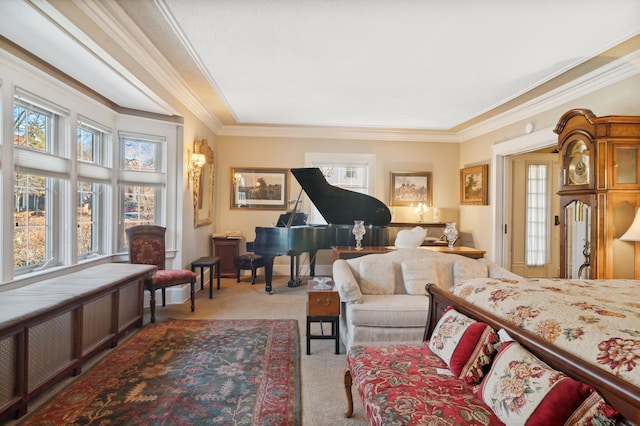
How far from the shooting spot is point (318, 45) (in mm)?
3066

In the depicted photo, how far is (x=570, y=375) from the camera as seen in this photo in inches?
45.8

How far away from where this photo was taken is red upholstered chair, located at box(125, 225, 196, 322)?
390cm

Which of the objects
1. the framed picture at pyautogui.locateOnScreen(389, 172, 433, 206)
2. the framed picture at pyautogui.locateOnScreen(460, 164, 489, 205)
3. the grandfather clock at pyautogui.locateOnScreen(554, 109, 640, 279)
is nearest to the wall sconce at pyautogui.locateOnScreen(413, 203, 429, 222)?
the framed picture at pyautogui.locateOnScreen(389, 172, 433, 206)

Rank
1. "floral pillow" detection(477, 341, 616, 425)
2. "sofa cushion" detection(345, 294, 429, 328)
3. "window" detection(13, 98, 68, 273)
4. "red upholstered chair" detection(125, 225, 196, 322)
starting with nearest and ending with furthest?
"floral pillow" detection(477, 341, 616, 425) < "sofa cushion" detection(345, 294, 429, 328) < "window" detection(13, 98, 68, 273) < "red upholstered chair" detection(125, 225, 196, 322)

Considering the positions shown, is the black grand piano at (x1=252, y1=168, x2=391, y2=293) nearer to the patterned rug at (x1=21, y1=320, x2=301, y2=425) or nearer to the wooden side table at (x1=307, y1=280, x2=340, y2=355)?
the patterned rug at (x1=21, y1=320, x2=301, y2=425)

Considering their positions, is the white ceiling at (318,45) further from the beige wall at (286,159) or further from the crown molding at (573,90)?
the beige wall at (286,159)

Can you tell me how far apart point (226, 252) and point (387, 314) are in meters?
3.94

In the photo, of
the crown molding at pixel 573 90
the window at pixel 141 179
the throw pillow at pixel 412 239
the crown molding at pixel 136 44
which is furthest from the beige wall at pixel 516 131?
the window at pixel 141 179

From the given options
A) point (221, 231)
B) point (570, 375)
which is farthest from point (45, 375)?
point (221, 231)

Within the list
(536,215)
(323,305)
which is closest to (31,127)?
(323,305)

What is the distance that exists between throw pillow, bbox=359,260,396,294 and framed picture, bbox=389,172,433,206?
11.4 feet

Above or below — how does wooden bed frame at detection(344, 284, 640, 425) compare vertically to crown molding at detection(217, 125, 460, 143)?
below

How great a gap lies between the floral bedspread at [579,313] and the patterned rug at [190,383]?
4.45 feet

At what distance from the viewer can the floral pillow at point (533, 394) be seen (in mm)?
1034
